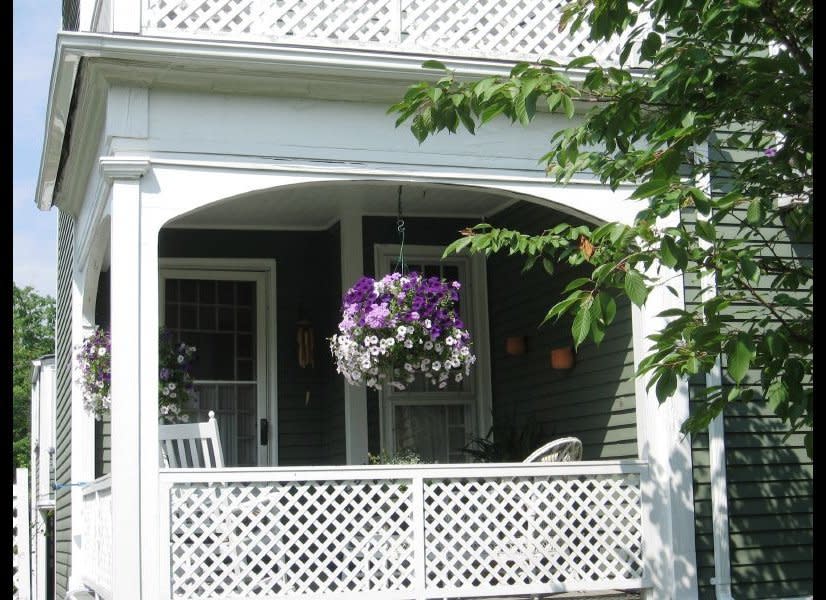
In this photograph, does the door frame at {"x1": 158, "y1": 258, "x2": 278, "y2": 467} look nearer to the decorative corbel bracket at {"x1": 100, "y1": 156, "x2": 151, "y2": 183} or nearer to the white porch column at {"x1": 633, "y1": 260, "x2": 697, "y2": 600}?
the decorative corbel bracket at {"x1": 100, "y1": 156, "x2": 151, "y2": 183}

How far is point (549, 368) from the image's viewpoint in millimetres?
8805

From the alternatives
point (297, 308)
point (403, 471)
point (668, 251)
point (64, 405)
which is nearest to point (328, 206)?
point (297, 308)

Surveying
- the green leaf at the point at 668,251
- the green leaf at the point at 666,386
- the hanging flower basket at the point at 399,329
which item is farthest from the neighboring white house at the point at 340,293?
the green leaf at the point at 668,251

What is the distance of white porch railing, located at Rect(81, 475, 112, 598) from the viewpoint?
6.90 m

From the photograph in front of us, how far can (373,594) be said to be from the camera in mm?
6449

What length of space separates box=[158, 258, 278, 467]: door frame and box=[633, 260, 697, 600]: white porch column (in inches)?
137

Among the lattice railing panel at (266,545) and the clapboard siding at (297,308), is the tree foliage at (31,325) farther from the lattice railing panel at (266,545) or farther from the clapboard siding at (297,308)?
the lattice railing panel at (266,545)

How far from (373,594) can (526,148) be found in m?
3.02

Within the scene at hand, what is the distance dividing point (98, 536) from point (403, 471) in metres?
2.32

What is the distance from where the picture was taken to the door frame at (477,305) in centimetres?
936

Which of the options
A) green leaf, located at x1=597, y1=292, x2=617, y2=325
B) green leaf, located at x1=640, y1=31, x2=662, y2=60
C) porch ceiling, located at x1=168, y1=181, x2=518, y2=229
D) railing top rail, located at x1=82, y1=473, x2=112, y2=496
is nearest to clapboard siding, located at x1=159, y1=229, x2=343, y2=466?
porch ceiling, located at x1=168, y1=181, x2=518, y2=229

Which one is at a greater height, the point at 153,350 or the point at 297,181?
the point at 297,181

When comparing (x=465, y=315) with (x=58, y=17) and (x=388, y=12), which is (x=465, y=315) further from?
(x=58, y=17)

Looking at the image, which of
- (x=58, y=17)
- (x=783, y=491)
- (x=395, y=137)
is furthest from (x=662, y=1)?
(x=58, y=17)
